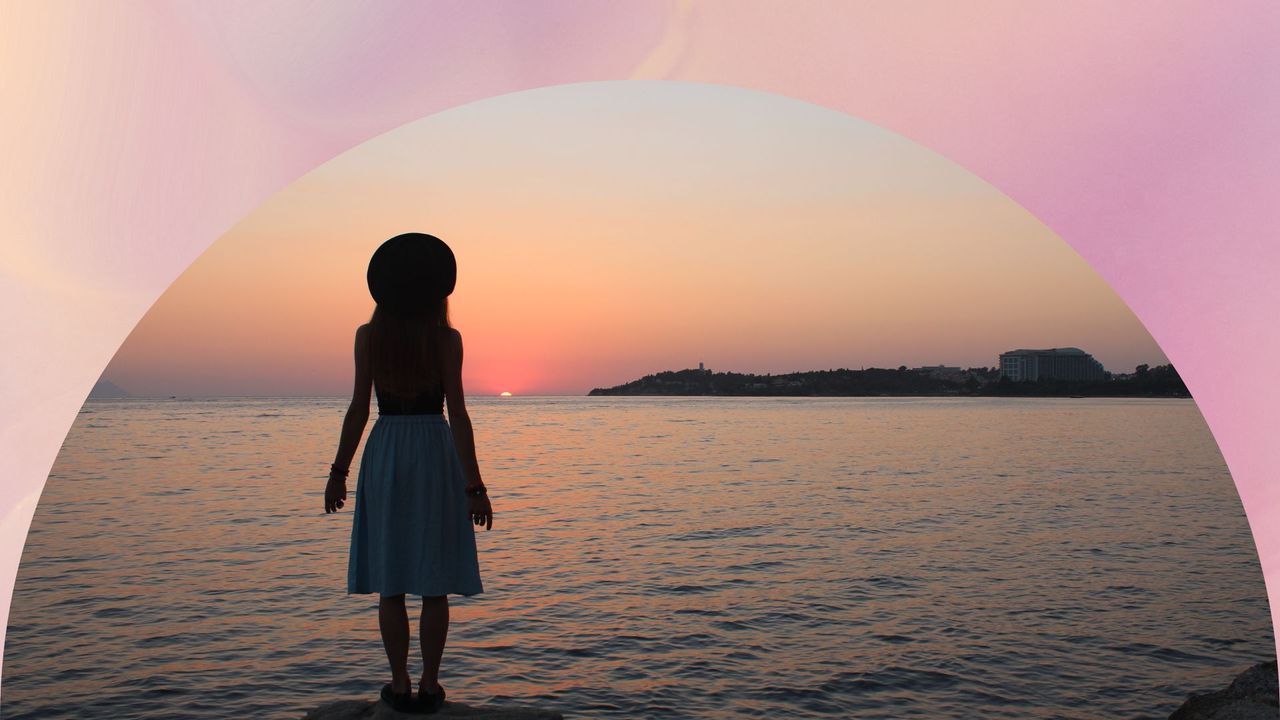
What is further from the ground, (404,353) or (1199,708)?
Answer: (404,353)

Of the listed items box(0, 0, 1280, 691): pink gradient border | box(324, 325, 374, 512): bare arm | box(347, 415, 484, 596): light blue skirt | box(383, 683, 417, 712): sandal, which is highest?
box(0, 0, 1280, 691): pink gradient border

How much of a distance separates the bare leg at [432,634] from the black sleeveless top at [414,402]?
79cm

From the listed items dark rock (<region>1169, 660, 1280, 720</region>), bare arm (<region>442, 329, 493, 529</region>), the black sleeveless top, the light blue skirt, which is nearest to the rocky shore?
dark rock (<region>1169, 660, 1280, 720</region>)

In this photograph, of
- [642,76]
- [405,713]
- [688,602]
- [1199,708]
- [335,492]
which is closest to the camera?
[405,713]

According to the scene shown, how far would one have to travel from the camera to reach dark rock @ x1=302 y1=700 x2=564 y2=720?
390 cm

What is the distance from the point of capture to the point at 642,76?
14.5 ft

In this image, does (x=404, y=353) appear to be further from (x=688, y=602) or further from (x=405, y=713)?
(x=688, y=602)

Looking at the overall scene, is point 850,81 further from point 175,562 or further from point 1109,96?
point 175,562

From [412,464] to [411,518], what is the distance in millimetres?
228

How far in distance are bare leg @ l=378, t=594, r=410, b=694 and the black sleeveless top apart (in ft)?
2.55

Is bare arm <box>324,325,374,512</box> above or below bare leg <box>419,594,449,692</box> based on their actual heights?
above

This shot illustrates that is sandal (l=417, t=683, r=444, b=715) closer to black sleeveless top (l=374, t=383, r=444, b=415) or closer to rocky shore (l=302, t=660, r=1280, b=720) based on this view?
rocky shore (l=302, t=660, r=1280, b=720)

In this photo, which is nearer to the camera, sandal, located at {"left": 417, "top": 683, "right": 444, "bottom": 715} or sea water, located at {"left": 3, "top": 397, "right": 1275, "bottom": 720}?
sandal, located at {"left": 417, "top": 683, "right": 444, "bottom": 715}

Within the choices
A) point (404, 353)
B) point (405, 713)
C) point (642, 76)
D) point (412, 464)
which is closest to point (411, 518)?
point (412, 464)
